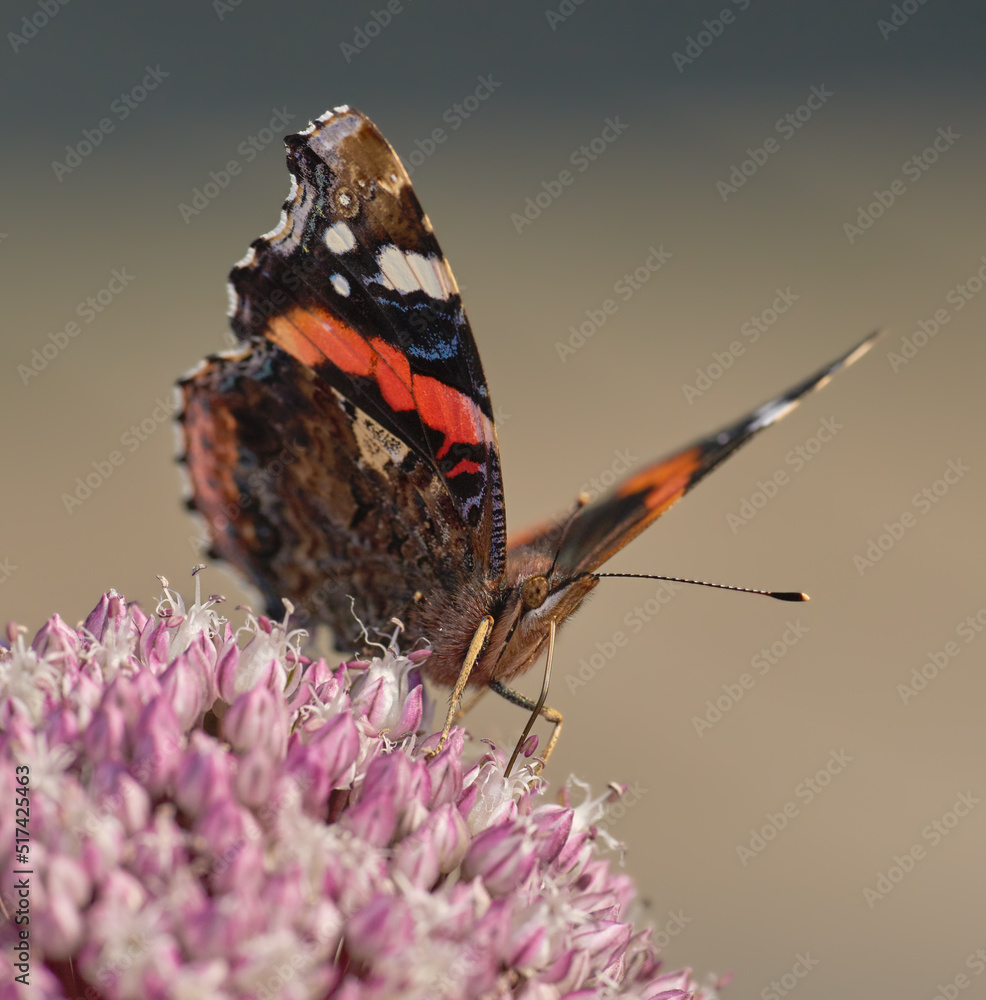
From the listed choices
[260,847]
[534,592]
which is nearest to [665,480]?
[534,592]

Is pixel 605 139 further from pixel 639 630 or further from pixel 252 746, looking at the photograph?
pixel 252 746

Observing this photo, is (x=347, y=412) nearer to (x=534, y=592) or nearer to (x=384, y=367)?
(x=384, y=367)

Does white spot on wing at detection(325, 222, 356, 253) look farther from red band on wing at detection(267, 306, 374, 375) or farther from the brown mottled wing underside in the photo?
the brown mottled wing underside

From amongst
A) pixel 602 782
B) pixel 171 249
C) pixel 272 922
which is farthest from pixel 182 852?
pixel 171 249

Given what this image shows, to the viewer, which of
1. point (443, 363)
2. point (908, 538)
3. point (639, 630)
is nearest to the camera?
point (443, 363)

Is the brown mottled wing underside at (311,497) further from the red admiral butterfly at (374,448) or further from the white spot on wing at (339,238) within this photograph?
the white spot on wing at (339,238)

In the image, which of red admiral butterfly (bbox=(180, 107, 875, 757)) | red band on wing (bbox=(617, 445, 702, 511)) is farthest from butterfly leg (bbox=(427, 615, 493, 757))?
red band on wing (bbox=(617, 445, 702, 511))
